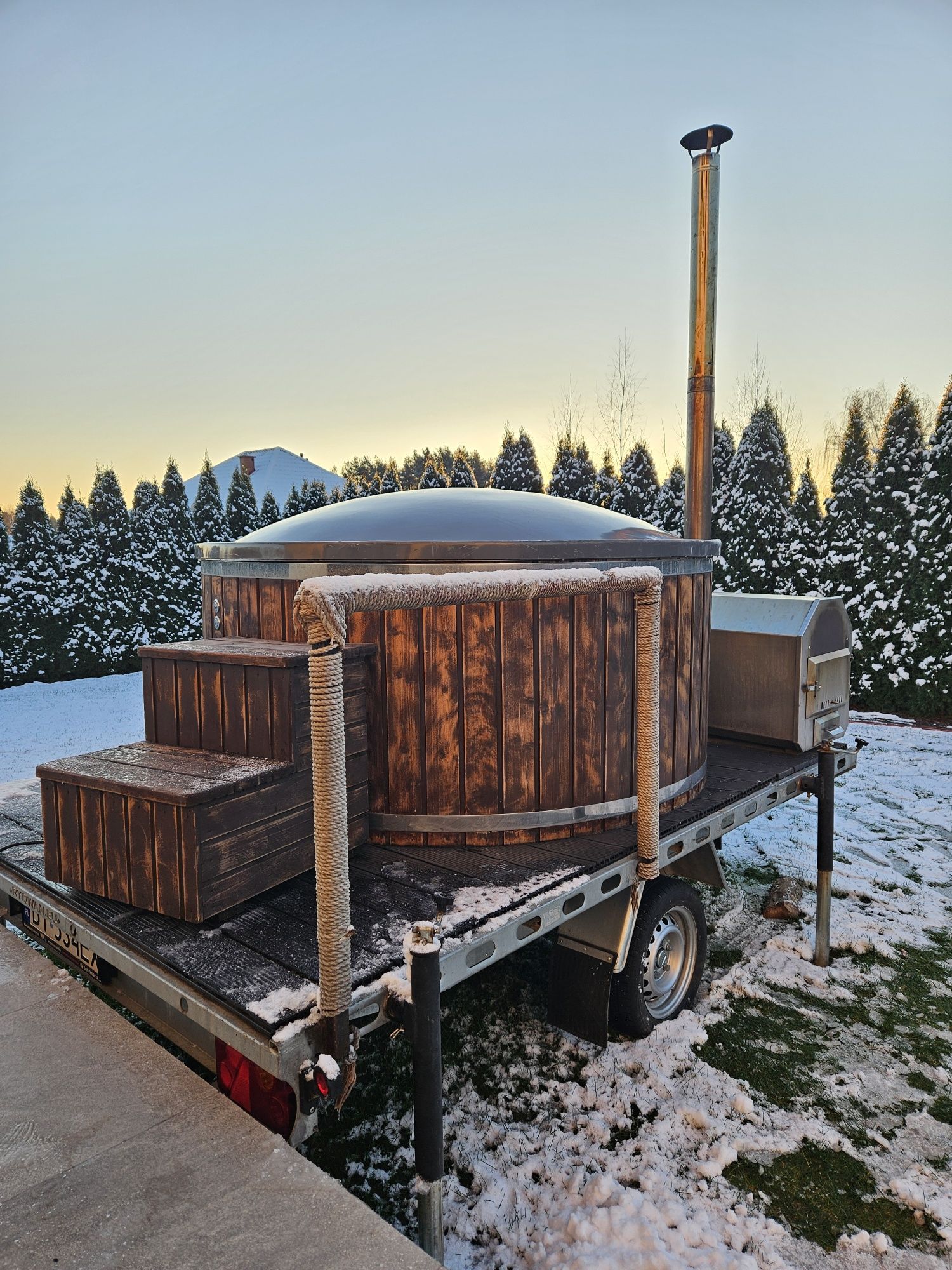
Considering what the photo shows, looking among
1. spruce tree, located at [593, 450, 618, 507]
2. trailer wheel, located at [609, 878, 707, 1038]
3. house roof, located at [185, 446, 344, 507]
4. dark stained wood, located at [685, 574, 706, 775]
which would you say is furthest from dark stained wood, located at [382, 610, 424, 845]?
house roof, located at [185, 446, 344, 507]

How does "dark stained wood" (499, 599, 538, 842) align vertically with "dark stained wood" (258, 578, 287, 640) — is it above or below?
below

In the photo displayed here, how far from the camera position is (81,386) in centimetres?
1361

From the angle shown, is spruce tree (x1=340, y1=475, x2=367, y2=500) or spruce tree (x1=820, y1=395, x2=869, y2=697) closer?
spruce tree (x1=820, y1=395, x2=869, y2=697)

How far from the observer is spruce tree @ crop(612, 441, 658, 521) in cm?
1384

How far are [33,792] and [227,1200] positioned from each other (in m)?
2.68

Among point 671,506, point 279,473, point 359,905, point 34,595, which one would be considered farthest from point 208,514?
point 279,473

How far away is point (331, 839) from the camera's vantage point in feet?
5.70

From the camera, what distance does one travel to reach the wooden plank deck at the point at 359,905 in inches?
77.4

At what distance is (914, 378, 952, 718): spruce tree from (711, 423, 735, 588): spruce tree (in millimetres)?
2739

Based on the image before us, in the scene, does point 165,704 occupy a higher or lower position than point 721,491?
lower

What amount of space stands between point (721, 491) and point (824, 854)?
9470 mm

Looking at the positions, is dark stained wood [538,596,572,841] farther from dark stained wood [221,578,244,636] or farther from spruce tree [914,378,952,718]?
spruce tree [914,378,952,718]

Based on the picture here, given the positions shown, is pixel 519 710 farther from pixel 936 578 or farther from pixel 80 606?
pixel 80 606

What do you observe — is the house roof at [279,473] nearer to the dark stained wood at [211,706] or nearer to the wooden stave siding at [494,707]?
the wooden stave siding at [494,707]
